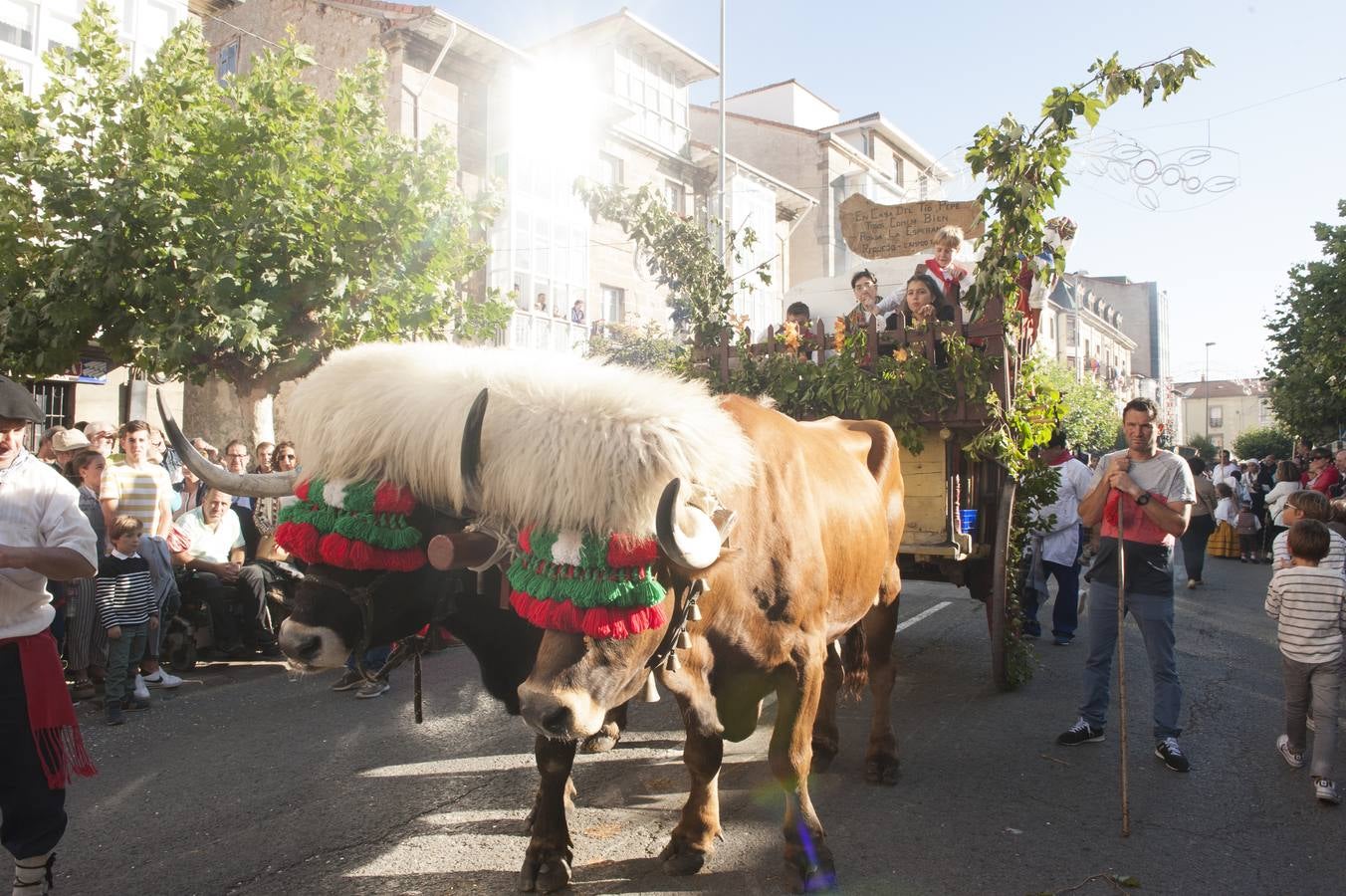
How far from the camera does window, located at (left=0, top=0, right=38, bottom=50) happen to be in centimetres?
1397

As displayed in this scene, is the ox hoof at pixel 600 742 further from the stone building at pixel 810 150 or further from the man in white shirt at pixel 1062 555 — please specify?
the stone building at pixel 810 150

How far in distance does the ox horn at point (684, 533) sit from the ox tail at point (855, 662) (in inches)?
95.5

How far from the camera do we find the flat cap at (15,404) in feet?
10.3

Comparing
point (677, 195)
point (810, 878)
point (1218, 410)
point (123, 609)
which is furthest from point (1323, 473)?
point (1218, 410)

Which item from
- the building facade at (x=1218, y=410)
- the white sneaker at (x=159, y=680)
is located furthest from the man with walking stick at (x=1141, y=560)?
the building facade at (x=1218, y=410)

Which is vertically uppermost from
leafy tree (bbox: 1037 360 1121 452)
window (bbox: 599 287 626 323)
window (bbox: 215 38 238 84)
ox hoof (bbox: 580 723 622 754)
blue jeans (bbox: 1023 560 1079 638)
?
window (bbox: 215 38 238 84)

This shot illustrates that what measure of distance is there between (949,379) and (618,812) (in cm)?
315

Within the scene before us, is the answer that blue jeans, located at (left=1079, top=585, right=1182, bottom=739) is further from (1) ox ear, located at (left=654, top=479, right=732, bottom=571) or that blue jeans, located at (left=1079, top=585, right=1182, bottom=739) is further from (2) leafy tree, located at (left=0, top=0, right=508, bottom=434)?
(2) leafy tree, located at (left=0, top=0, right=508, bottom=434)

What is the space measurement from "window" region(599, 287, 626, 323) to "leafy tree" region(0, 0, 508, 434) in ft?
45.2

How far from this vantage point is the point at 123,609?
598cm

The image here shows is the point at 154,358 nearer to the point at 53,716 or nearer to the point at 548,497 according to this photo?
the point at 53,716

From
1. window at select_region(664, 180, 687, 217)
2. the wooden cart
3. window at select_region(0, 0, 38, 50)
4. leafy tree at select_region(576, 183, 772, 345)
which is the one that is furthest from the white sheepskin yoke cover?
window at select_region(664, 180, 687, 217)

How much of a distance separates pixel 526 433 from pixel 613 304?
22545mm

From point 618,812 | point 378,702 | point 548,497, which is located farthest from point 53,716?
point 378,702
